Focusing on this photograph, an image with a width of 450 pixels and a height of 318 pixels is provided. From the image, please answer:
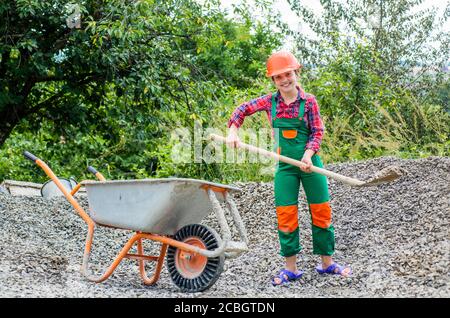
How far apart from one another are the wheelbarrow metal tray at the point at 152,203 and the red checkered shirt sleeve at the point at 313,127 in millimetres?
482

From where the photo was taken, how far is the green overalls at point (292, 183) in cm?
411

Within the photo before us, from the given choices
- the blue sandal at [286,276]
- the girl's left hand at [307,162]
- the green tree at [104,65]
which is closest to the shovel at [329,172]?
the girl's left hand at [307,162]

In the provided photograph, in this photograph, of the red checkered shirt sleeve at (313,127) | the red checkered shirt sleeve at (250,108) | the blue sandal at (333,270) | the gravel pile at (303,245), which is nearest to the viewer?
the gravel pile at (303,245)

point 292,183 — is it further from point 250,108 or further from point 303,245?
point 303,245

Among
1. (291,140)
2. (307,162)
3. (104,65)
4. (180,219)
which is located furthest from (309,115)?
(104,65)

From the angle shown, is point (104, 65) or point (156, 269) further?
point (104, 65)

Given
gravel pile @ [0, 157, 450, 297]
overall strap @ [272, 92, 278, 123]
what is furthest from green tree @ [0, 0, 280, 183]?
overall strap @ [272, 92, 278, 123]

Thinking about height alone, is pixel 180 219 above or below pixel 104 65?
below

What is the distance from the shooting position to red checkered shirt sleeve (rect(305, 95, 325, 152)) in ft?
13.4

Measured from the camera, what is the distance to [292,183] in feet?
13.6

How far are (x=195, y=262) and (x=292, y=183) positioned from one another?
70 cm

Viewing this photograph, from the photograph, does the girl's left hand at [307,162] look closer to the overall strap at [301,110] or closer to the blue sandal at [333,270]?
the overall strap at [301,110]

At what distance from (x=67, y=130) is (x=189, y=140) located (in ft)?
4.60
